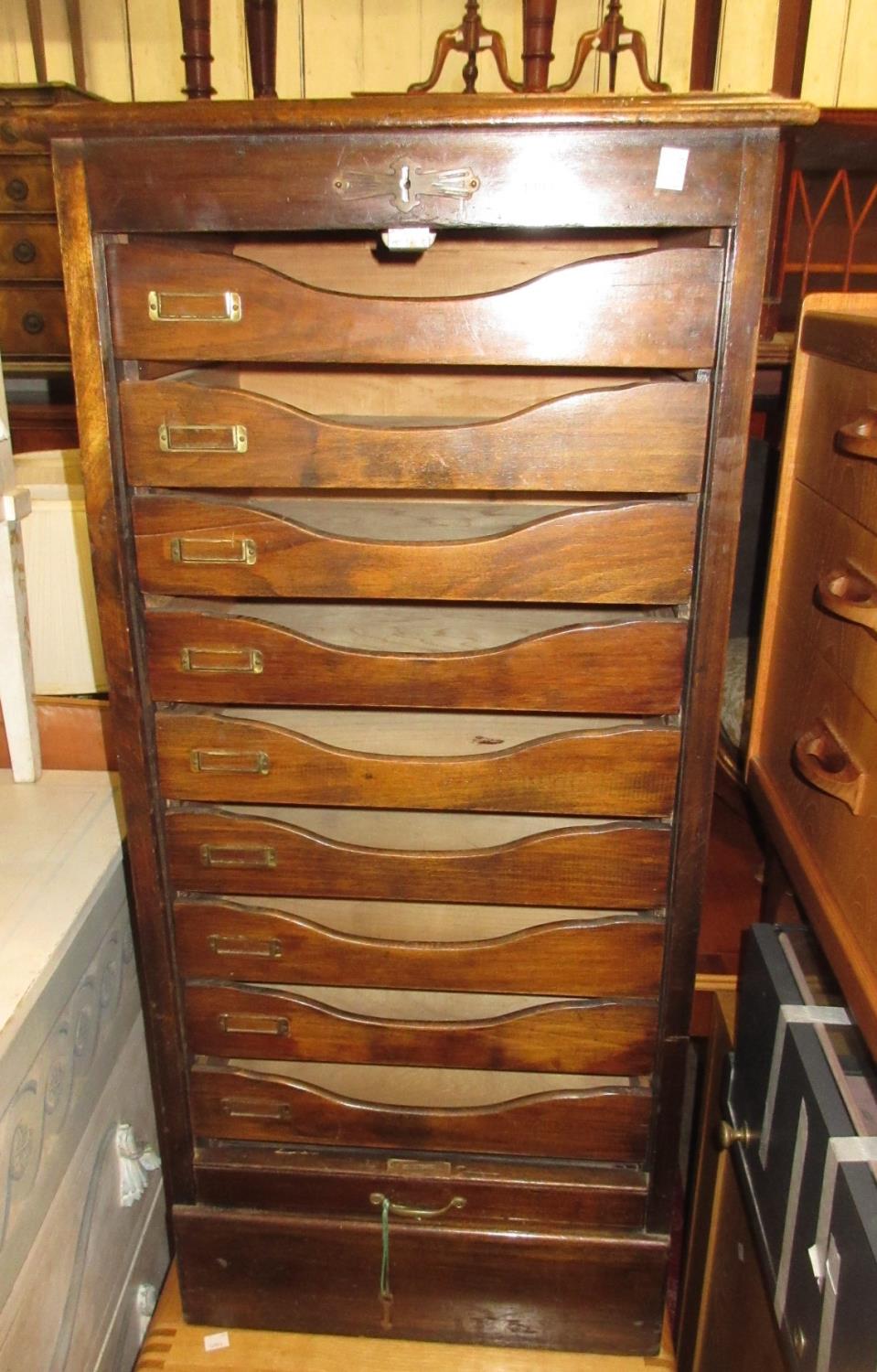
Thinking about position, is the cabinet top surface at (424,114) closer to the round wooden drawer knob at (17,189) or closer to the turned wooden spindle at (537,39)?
the turned wooden spindle at (537,39)

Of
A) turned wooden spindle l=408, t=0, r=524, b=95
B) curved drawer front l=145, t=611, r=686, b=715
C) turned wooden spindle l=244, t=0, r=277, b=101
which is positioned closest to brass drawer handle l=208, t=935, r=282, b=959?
curved drawer front l=145, t=611, r=686, b=715

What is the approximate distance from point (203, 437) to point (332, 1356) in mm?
991

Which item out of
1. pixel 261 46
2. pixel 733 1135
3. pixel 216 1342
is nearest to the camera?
pixel 733 1135

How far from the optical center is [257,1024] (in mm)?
1028

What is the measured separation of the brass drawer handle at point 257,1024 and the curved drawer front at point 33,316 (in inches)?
53.5

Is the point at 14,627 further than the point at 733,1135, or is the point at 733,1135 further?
the point at 14,627

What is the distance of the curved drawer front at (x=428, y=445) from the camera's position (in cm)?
79

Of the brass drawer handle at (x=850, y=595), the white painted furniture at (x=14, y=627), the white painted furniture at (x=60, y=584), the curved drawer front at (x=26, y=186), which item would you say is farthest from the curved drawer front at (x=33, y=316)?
the brass drawer handle at (x=850, y=595)

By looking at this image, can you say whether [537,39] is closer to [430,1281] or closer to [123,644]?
[123,644]

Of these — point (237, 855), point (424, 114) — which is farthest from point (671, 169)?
point (237, 855)

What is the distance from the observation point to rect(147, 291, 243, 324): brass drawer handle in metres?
0.79

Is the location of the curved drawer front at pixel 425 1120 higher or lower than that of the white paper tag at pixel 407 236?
lower

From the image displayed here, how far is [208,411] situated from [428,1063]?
65 centimetres

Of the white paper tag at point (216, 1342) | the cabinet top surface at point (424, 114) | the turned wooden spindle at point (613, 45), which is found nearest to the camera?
the cabinet top surface at point (424, 114)
